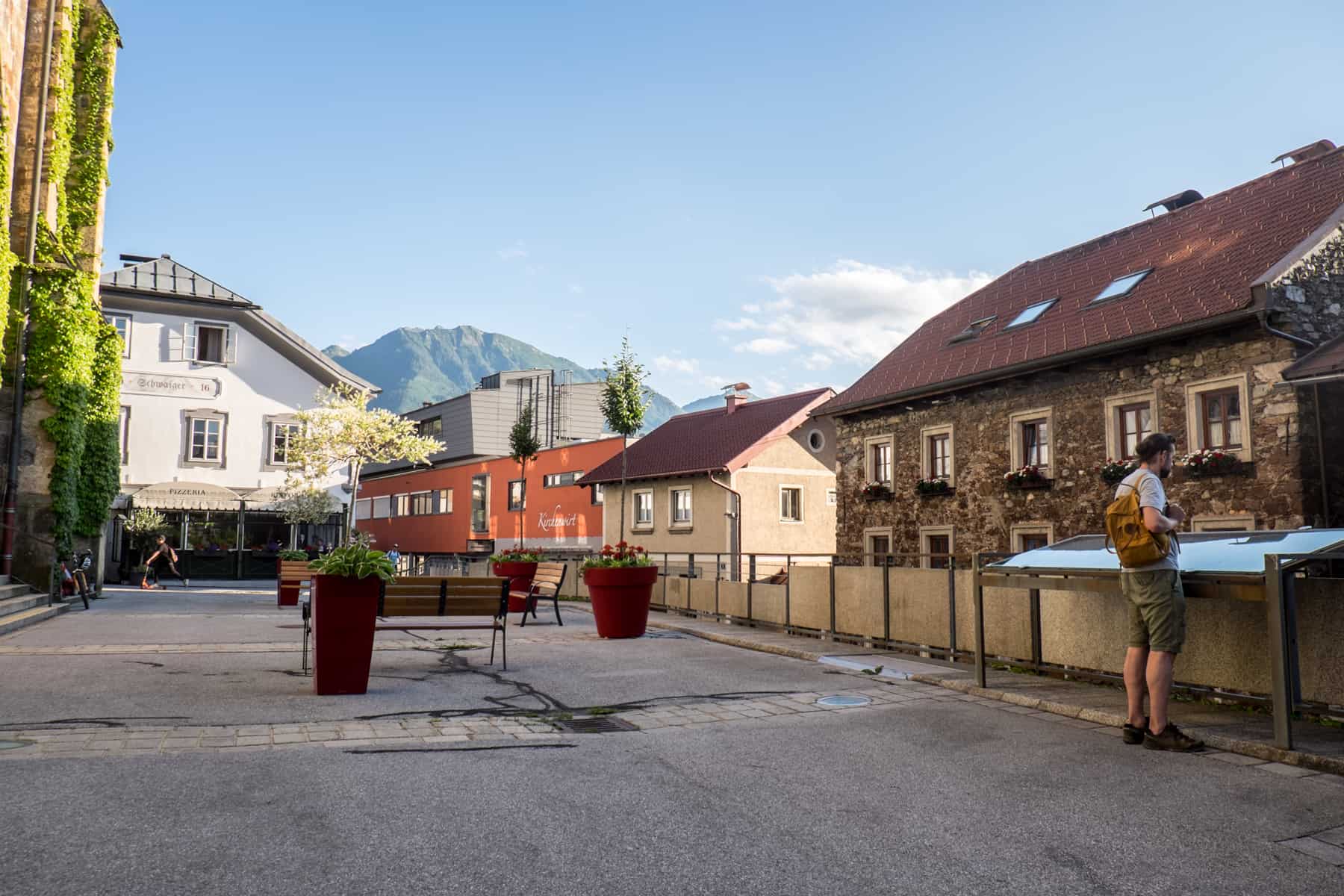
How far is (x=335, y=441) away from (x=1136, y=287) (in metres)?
23.8

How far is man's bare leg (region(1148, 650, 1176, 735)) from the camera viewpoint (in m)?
5.81

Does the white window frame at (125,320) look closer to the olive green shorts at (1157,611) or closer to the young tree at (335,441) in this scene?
the young tree at (335,441)

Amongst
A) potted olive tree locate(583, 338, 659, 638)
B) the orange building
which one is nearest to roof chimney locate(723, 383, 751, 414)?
the orange building

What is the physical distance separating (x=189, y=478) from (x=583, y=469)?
1385cm

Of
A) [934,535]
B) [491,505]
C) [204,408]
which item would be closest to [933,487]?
[934,535]

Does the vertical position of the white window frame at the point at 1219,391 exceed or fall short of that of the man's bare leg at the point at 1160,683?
it exceeds it

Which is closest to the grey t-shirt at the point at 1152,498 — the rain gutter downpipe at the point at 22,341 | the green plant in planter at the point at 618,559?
the green plant in planter at the point at 618,559

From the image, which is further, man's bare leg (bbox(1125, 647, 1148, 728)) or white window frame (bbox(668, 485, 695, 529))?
white window frame (bbox(668, 485, 695, 529))

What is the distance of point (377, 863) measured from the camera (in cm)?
357

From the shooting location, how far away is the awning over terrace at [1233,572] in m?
5.59

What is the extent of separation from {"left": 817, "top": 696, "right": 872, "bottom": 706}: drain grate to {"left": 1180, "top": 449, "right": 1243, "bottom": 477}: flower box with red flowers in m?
10.3

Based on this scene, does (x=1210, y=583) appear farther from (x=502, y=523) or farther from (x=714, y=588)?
(x=502, y=523)

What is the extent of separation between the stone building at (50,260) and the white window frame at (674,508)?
17181mm

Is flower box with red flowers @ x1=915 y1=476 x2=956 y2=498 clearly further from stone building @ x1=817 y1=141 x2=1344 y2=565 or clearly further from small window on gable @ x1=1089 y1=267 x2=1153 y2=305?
small window on gable @ x1=1089 y1=267 x2=1153 y2=305
